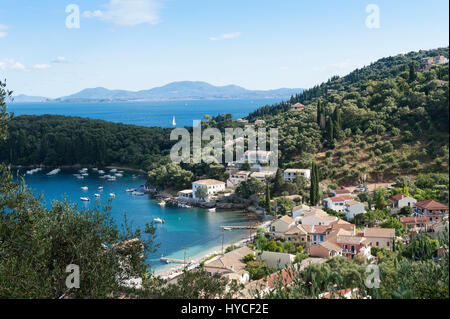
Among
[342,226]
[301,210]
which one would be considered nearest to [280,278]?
[342,226]

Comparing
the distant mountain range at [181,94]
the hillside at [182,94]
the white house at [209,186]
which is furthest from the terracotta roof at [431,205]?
the hillside at [182,94]

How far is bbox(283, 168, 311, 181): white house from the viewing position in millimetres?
20587

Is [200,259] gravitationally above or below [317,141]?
below

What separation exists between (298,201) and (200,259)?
678cm

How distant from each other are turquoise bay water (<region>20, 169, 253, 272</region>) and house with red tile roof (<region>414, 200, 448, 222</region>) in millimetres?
6383

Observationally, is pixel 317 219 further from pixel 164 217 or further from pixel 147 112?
pixel 147 112

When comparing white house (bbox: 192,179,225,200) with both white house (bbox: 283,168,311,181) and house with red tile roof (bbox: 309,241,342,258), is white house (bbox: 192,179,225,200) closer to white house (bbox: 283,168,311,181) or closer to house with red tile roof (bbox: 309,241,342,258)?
white house (bbox: 283,168,311,181)

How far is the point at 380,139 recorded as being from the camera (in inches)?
867

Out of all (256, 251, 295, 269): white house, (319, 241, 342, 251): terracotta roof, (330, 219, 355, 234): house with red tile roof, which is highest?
(330, 219, 355, 234): house with red tile roof

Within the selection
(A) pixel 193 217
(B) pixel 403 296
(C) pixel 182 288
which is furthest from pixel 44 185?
(B) pixel 403 296

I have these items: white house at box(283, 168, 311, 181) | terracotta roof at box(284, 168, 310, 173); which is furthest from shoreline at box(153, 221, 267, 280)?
terracotta roof at box(284, 168, 310, 173)

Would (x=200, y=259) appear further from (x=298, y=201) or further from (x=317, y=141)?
(x=317, y=141)

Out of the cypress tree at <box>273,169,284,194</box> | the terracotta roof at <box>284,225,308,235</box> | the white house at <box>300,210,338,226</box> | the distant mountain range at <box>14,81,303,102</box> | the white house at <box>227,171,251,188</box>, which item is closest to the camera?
the terracotta roof at <box>284,225,308,235</box>
